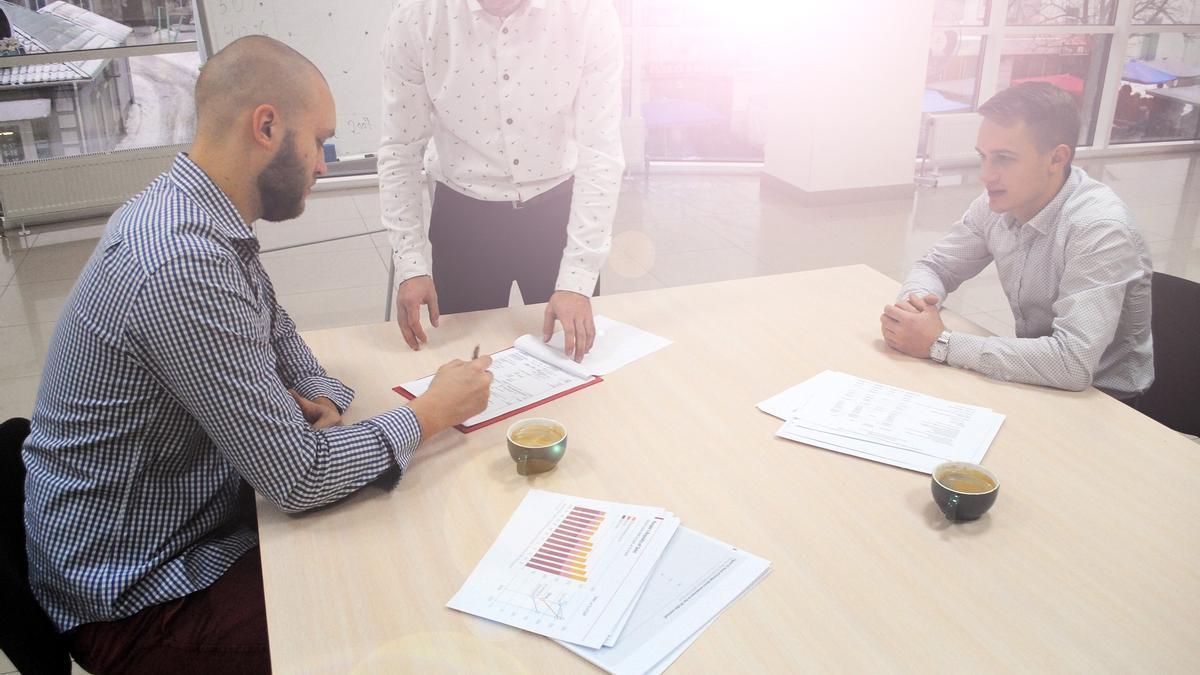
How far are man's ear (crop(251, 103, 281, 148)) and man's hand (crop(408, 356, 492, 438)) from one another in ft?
1.52

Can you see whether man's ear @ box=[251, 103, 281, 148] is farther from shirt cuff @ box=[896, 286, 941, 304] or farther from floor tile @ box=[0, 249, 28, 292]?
floor tile @ box=[0, 249, 28, 292]

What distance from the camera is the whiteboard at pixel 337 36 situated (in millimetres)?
5082

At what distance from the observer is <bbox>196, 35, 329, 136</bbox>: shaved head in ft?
4.23

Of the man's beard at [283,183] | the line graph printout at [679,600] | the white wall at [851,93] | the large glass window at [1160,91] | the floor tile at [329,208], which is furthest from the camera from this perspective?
the large glass window at [1160,91]

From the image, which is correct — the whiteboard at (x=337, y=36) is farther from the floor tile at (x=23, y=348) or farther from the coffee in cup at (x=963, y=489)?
the coffee in cup at (x=963, y=489)

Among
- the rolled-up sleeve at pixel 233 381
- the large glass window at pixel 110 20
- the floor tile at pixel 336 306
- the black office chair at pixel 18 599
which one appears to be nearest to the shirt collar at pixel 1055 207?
the rolled-up sleeve at pixel 233 381

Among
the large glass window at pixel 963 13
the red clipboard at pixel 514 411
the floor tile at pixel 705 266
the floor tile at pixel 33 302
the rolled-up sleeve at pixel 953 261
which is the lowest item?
the floor tile at pixel 33 302

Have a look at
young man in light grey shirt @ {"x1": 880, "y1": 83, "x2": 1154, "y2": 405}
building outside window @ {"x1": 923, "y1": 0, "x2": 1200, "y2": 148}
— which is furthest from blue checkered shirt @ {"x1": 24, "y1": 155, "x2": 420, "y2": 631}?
building outside window @ {"x1": 923, "y1": 0, "x2": 1200, "y2": 148}

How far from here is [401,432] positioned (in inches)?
51.4

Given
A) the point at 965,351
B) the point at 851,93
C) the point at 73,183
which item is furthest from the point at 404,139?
the point at 851,93

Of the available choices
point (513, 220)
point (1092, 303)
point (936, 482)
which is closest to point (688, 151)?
point (513, 220)

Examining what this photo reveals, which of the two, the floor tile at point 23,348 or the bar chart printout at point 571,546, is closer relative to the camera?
the bar chart printout at point 571,546

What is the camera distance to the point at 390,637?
1009 millimetres

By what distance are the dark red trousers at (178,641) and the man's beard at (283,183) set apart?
0.63 meters
